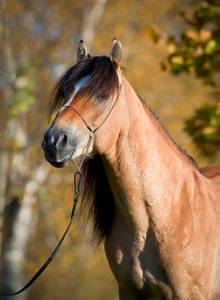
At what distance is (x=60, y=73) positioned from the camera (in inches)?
439

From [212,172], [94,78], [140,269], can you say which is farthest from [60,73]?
[140,269]

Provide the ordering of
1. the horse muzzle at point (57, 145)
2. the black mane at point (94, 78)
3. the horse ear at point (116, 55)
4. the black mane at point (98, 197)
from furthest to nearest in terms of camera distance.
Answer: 1. the black mane at point (98, 197)
2. the horse ear at point (116, 55)
3. the black mane at point (94, 78)
4. the horse muzzle at point (57, 145)

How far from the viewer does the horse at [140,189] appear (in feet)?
10.5

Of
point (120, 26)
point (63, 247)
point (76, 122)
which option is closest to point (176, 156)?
point (76, 122)

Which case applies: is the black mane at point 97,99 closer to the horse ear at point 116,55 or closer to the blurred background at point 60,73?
the horse ear at point 116,55

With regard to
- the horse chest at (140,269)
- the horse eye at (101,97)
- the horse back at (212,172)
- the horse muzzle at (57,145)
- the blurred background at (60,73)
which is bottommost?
the horse chest at (140,269)

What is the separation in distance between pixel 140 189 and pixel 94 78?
94cm

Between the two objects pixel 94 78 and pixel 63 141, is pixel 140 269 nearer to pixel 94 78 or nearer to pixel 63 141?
pixel 63 141

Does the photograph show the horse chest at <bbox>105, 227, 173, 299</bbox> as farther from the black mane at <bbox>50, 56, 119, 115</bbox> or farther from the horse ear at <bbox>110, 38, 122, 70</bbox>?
the horse ear at <bbox>110, 38, 122, 70</bbox>

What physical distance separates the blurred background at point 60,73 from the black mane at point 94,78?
4.17 metres

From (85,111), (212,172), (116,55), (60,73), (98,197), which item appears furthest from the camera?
(60,73)

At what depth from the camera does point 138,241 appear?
341 centimetres

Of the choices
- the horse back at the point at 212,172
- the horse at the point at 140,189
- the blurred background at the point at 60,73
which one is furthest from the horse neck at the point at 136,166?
the blurred background at the point at 60,73

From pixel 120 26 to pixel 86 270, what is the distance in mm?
9943
